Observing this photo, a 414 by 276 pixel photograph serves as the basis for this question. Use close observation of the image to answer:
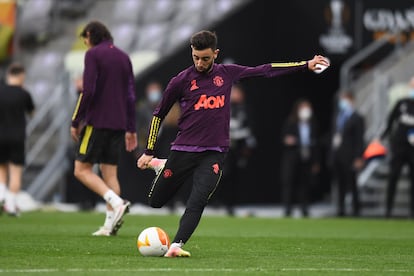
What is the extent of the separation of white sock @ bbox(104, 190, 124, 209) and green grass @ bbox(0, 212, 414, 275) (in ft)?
1.22

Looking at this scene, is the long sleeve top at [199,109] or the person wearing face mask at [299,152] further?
the person wearing face mask at [299,152]

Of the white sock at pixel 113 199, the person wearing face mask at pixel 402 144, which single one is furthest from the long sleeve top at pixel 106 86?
the person wearing face mask at pixel 402 144

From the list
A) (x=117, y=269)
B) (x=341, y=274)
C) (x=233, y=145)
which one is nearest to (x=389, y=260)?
(x=341, y=274)

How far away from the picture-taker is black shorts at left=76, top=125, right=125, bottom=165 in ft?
42.3

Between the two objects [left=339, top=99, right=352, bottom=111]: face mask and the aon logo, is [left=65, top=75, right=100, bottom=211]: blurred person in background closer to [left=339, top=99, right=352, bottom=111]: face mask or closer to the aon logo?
[left=339, top=99, right=352, bottom=111]: face mask

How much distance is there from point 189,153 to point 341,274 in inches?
83.2

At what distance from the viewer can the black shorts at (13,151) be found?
58.8ft

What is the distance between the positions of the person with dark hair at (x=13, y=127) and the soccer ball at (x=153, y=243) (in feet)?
26.0

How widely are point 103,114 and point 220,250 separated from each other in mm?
2563

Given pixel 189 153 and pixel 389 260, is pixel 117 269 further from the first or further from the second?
pixel 389 260

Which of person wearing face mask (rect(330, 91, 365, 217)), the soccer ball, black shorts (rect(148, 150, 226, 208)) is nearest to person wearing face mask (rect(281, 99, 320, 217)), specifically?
person wearing face mask (rect(330, 91, 365, 217))

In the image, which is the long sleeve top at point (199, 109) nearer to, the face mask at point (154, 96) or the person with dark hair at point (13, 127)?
the person with dark hair at point (13, 127)

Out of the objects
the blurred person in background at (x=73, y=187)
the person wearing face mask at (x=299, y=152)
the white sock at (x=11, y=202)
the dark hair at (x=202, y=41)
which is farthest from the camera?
the blurred person in background at (x=73, y=187)

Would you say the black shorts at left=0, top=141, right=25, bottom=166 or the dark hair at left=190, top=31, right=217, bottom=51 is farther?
the black shorts at left=0, top=141, right=25, bottom=166
